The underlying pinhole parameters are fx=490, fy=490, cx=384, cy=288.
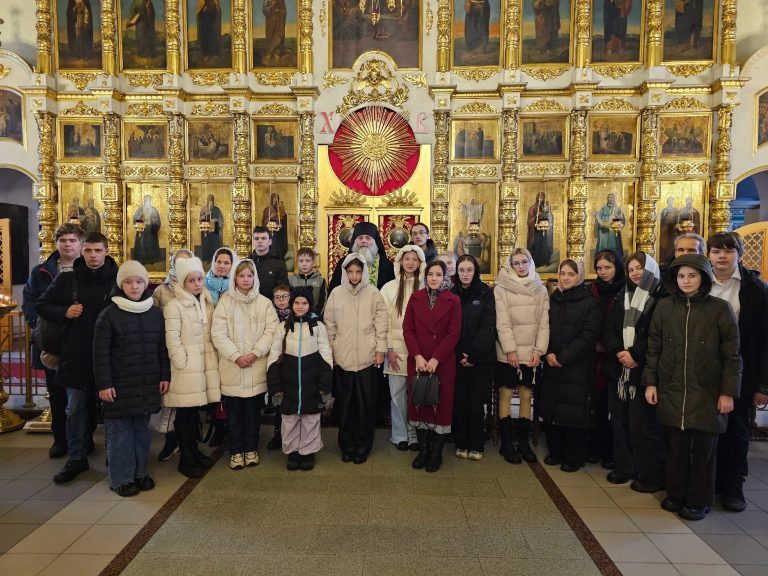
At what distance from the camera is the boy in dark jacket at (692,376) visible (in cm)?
345

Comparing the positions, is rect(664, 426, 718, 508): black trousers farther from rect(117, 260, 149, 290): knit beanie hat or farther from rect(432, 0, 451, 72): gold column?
rect(432, 0, 451, 72): gold column

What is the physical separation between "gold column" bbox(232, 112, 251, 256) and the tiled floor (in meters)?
6.17

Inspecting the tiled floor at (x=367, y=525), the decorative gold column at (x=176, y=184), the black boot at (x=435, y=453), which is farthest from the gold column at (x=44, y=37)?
the black boot at (x=435, y=453)

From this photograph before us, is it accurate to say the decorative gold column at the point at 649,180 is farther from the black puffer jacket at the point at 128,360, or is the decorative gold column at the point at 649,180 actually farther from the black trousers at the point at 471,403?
the black puffer jacket at the point at 128,360

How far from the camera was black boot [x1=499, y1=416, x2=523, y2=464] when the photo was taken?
453 centimetres

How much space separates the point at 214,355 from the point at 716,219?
9617mm

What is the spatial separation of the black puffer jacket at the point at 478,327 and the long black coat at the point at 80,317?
3052 mm

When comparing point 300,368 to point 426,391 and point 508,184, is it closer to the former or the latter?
point 426,391

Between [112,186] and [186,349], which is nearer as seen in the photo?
[186,349]

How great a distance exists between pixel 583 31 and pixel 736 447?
28.1ft

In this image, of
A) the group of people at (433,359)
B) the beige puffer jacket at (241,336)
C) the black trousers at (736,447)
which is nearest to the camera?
the group of people at (433,359)

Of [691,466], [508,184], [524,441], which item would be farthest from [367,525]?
[508,184]

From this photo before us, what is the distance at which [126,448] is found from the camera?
3896 mm

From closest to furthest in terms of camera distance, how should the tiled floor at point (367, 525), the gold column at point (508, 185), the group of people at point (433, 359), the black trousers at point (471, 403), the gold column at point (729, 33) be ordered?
1. the tiled floor at point (367, 525)
2. the group of people at point (433, 359)
3. the black trousers at point (471, 403)
4. the gold column at point (729, 33)
5. the gold column at point (508, 185)
